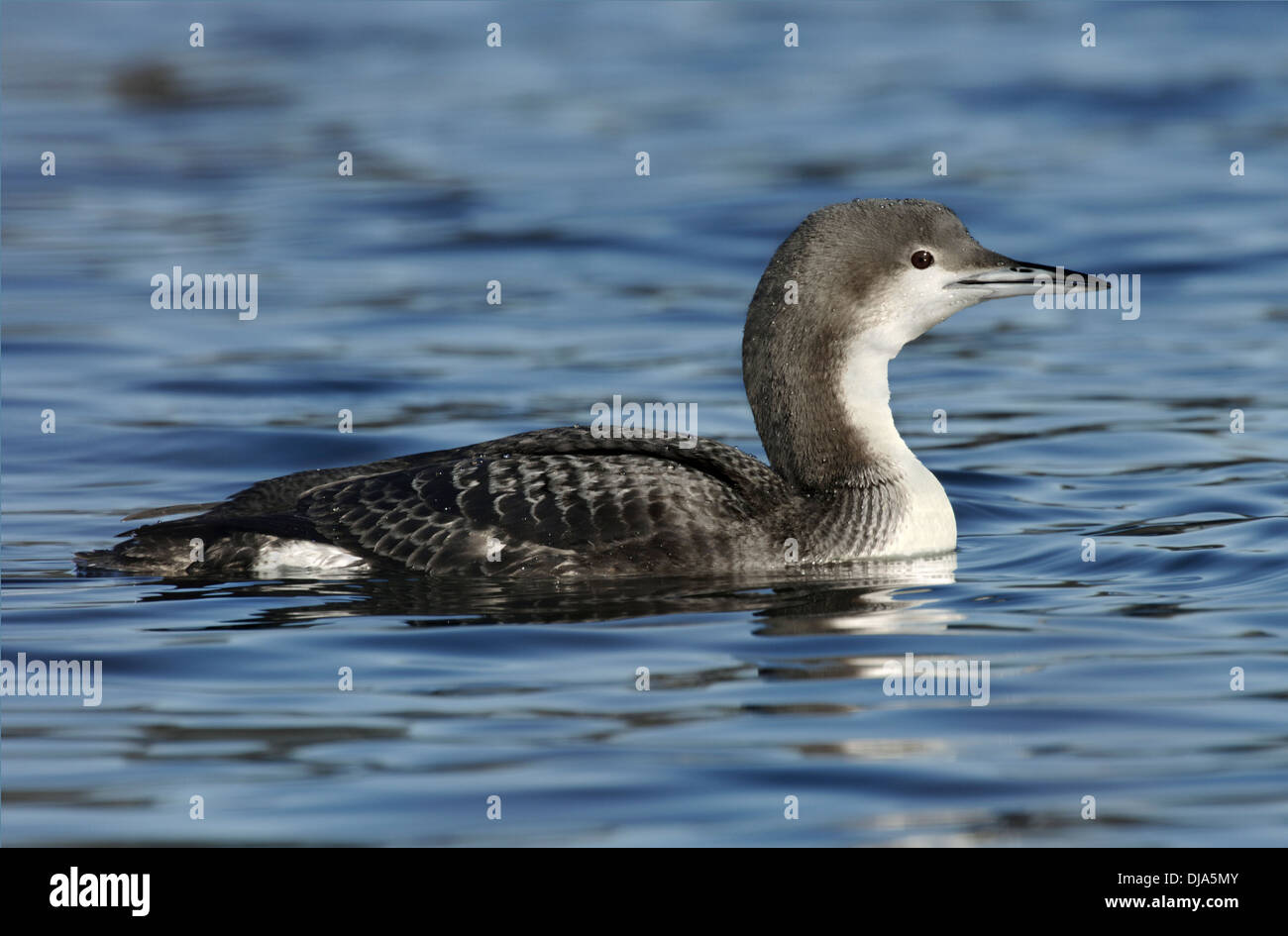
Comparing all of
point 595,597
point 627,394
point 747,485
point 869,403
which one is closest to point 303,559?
point 595,597

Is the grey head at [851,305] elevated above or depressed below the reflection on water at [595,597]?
above

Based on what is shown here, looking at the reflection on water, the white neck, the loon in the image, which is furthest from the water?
the white neck

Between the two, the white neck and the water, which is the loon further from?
the water

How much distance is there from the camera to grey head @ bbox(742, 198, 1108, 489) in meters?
7.43

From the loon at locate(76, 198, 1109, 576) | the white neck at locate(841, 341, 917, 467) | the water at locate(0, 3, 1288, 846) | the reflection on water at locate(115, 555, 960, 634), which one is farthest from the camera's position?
the white neck at locate(841, 341, 917, 467)

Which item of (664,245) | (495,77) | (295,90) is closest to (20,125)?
(295,90)

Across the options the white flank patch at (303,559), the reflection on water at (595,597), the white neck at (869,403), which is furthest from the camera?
the white neck at (869,403)

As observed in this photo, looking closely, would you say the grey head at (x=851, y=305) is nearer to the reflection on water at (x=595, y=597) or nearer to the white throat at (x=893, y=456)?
the white throat at (x=893, y=456)

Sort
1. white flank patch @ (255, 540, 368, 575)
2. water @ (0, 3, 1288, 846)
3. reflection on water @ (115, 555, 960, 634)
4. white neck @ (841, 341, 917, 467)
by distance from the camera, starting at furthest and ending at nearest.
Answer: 1. white neck @ (841, 341, 917, 467)
2. white flank patch @ (255, 540, 368, 575)
3. reflection on water @ (115, 555, 960, 634)
4. water @ (0, 3, 1288, 846)

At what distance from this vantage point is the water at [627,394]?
5234mm

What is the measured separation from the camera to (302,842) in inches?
188

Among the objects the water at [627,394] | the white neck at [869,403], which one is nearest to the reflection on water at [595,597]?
the water at [627,394]

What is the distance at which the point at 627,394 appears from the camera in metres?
10.8

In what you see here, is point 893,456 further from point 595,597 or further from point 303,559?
point 303,559
